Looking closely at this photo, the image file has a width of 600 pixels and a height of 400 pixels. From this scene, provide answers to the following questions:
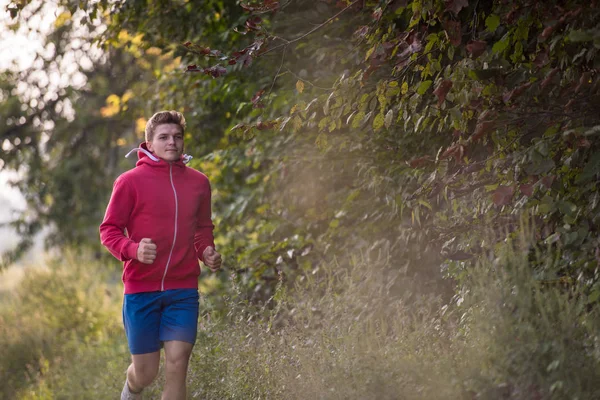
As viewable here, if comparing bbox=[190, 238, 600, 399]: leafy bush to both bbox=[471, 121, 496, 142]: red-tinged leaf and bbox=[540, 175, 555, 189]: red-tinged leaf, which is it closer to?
bbox=[540, 175, 555, 189]: red-tinged leaf

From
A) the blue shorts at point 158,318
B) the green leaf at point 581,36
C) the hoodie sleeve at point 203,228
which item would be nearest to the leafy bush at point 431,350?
the blue shorts at point 158,318

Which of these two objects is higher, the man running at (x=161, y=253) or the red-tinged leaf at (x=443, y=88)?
the red-tinged leaf at (x=443, y=88)

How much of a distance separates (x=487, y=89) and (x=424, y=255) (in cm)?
222

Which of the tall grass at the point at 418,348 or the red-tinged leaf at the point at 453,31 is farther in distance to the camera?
the red-tinged leaf at the point at 453,31

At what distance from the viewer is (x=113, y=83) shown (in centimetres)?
1609

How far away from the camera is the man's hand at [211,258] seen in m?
4.72

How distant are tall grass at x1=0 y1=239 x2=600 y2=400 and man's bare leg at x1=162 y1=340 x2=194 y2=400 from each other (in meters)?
0.42

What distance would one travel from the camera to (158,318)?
4.70m

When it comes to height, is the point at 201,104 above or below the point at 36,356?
above

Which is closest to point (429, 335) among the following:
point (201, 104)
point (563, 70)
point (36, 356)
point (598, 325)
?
point (598, 325)

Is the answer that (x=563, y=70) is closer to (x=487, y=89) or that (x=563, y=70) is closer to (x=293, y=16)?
(x=487, y=89)

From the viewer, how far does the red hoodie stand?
4.56 metres

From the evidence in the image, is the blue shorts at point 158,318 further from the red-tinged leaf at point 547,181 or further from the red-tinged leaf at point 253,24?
the red-tinged leaf at point 547,181

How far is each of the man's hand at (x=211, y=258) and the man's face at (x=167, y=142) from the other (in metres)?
0.58
